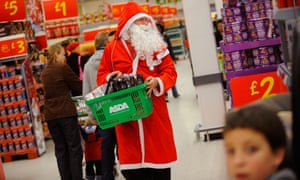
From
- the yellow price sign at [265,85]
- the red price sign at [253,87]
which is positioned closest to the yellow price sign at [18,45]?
the red price sign at [253,87]

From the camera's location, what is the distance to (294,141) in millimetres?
2061

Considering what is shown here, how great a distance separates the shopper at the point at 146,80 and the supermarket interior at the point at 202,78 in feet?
1.73

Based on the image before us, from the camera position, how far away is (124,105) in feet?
14.8

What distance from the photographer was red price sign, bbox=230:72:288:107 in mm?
5008

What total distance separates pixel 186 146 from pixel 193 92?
7388 mm

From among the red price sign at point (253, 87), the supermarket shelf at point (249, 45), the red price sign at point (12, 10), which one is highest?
the red price sign at point (12, 10)

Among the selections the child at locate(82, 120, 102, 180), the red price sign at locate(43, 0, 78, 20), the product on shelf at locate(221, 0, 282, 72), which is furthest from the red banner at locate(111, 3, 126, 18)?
the product on shelf at locate(221, 0, 282, 72)

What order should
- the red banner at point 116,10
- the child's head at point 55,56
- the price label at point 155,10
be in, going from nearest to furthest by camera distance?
1. the child's head at point 55,56
2. the red banner at point 116,10
3. the price label at point 155,10

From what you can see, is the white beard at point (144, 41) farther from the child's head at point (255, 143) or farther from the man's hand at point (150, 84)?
the child's head at point (255, 143)

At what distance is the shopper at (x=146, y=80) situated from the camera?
468cm

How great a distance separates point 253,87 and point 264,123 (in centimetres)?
305

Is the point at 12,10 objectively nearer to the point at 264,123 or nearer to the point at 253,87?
the point at 253,87

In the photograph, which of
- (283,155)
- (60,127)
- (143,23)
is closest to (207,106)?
(60,127)

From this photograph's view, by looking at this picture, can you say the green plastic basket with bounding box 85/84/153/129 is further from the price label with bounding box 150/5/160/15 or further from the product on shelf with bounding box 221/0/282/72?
the price label with bounding box 150/5/160/15
